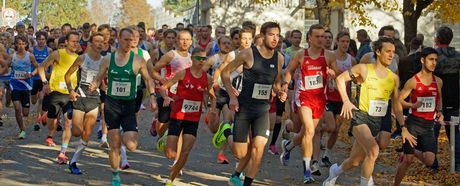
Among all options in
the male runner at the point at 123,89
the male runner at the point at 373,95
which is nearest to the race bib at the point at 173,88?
the male runner at the point at 123,89

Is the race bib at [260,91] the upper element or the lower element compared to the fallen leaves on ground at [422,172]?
upper

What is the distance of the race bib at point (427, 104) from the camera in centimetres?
959

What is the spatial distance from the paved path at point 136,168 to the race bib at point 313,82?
1195mm

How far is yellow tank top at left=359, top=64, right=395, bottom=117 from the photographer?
909 cm

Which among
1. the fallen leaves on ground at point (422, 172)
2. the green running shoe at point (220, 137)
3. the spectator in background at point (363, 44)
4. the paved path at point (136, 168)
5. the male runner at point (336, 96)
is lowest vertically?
the fallen leaves on ground at point (422, 172)

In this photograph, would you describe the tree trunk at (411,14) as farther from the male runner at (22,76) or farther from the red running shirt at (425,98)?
the red running shirt at (425,98)

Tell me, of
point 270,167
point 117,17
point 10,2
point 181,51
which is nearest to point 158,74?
point 181,51

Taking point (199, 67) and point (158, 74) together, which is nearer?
point (199, 67)

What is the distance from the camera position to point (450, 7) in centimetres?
1791

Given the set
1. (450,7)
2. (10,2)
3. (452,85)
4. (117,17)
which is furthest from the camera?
(117,17)

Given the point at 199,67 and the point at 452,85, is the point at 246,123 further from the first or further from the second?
the point at 452,85

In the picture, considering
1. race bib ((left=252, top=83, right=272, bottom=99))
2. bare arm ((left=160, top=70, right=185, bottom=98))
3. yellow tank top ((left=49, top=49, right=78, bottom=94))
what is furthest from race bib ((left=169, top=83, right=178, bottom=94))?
yellow tank top ((left=49, top=49, right=78, bottom=94))

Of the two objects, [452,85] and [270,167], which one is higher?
[452,85]

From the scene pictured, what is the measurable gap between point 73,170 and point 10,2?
224 feet
